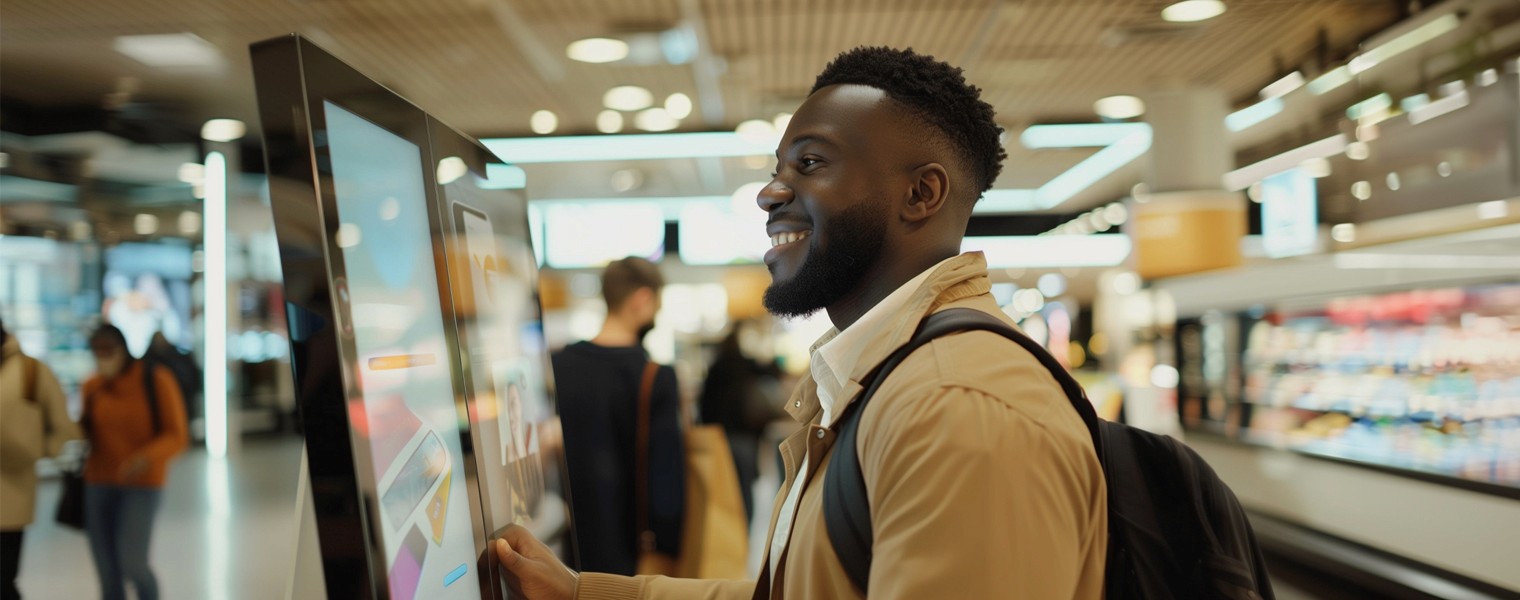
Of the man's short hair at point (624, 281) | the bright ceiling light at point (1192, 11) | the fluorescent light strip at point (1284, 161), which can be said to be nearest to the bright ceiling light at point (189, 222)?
the man's short hair at point (624, 281)

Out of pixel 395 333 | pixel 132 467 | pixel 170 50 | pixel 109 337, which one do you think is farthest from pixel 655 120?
pixel 395 333

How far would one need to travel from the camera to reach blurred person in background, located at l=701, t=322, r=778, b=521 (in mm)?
5430

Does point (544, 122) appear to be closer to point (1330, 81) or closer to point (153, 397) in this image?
point (153, 397)

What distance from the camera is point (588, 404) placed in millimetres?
3582

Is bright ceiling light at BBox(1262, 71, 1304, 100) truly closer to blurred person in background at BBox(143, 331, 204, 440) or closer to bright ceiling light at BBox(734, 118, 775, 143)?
bright ceiling light at BBox(734, 118, 775, 143)

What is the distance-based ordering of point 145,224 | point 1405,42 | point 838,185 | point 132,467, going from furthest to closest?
point 145,224, point 1405,42, point 132,467, point 838,185

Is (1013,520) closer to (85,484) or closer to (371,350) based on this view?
(371,350)

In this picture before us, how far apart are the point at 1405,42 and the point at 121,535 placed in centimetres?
797

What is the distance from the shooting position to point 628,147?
10.0 meters

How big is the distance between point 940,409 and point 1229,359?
7.72 meters

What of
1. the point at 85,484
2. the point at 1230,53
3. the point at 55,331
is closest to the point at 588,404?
the point at 85,484

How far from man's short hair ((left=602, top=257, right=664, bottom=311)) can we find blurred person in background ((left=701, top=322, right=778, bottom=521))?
1.51 m

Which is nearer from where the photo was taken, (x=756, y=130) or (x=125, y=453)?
(x=125, y=453)

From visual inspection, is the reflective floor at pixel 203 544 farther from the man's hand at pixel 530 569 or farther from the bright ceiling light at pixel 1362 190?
the bright ceiling light at pixel 1362 190
